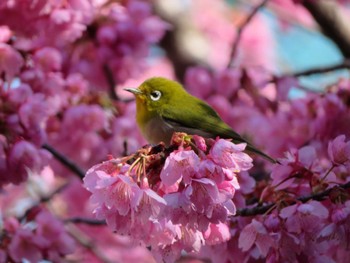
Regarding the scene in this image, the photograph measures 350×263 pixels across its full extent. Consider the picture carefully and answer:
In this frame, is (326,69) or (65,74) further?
(65,74)

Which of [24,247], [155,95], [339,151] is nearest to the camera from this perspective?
[339,151]

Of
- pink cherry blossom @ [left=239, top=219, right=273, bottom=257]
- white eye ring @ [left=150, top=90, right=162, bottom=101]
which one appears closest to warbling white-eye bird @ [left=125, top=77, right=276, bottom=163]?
white eye ring @ [left=150, top=90, right=162, bottom=101]

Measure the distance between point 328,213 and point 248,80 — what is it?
1.66 meters

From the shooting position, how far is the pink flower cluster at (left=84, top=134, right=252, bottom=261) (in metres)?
1.54

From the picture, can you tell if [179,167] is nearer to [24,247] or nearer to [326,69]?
[24,247]

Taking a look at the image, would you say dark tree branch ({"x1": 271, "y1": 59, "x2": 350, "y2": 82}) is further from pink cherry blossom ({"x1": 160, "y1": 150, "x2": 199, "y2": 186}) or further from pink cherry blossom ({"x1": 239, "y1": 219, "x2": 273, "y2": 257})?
pink cherry blossom ({"x1": 160, "y1": 150, "x2": 199, "y2": 186})

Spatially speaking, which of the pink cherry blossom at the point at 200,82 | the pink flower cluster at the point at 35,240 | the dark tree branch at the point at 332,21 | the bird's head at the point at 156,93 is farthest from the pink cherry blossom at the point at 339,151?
the dark tree branch at the point at 332,21

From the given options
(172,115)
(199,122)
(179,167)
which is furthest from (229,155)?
(172,115)

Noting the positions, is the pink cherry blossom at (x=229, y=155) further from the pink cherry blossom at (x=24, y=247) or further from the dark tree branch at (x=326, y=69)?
the dark tree branch at (x=326, y=69)

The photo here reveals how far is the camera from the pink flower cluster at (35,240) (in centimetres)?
218

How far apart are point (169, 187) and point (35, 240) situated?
0.82m

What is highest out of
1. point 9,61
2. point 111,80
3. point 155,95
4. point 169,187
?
point 169,187

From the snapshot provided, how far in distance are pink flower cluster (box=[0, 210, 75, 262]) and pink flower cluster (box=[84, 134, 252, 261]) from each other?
2.14ft

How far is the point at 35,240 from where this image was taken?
2.25 meters
